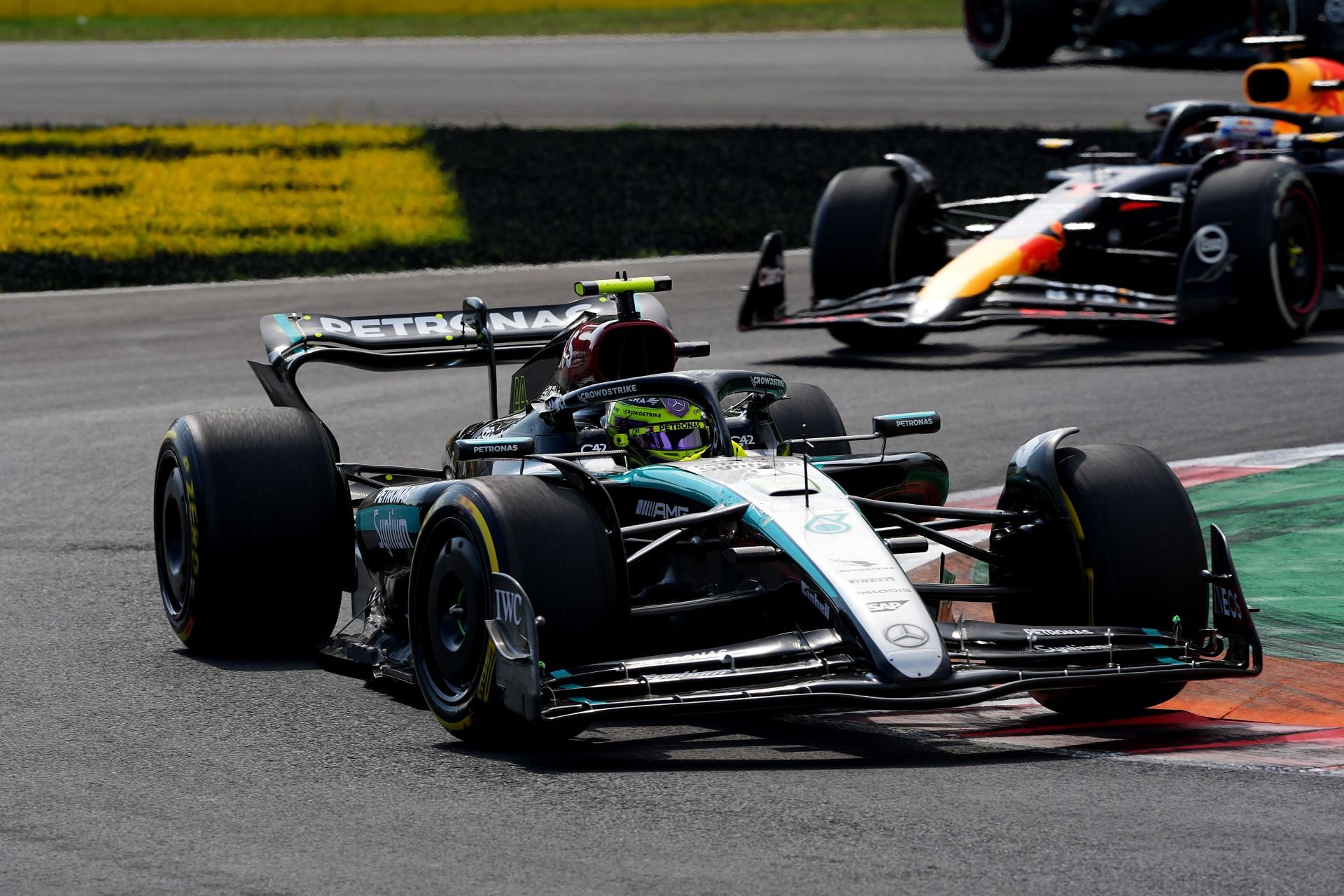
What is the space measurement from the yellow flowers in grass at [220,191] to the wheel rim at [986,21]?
10.6 metres

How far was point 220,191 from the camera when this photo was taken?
2239 cm

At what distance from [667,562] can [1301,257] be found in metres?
8.99

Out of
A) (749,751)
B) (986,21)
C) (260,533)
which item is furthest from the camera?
(986,21)

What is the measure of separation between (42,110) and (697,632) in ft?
Result: 76.2

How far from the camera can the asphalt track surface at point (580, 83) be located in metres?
27.9

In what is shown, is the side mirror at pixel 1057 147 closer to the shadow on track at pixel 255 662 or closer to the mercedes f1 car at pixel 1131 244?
the mercedes f1 car at pixel 1131 244

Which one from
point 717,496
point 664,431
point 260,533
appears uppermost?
point 664,431

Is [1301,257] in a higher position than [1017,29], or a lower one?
lower

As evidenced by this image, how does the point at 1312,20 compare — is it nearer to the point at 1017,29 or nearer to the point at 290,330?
the point at 290,330

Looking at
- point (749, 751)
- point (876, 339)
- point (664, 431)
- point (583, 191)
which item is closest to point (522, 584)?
point (749, 751)

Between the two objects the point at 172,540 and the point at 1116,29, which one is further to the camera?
the point at 1116,29

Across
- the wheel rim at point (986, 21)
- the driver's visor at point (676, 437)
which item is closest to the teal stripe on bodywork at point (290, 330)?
the driver's visor at point (676, 437)

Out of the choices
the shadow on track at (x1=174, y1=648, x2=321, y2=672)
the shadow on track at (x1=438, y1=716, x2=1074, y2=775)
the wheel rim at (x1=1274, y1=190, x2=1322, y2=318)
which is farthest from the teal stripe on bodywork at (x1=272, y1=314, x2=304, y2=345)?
the wheel rim at (x1=1274, y1=190, x2=1322, y2=318)

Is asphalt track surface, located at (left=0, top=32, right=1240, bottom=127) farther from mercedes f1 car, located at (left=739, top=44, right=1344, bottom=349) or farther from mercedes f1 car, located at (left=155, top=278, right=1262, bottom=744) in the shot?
mercedes f1 car, located at (left=155, top=278, right=1262, bottom=744)
